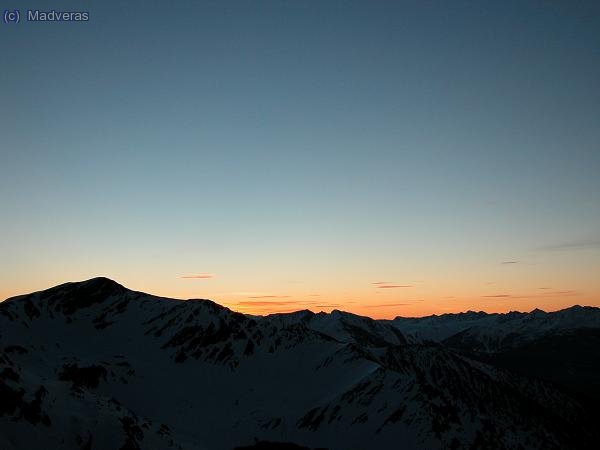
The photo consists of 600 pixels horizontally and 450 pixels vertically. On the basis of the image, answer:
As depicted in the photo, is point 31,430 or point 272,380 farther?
point 272,380


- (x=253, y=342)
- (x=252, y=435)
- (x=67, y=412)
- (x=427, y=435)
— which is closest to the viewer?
(x=67, y=412)

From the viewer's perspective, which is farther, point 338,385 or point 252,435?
point 338,385

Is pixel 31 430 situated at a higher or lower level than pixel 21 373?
lower

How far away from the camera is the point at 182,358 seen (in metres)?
186

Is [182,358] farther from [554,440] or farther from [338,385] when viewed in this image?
[554,440]

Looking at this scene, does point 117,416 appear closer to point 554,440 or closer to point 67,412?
point 67,412

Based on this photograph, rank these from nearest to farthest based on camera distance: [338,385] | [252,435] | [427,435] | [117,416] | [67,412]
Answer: [67,412] < [117,416] < [427,435] < [252,435] < [338,385]

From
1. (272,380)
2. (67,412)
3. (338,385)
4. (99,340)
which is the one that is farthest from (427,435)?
(99,340)

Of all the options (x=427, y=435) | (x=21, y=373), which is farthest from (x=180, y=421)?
(x=21, y=373)

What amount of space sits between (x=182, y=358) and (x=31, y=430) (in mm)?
124702

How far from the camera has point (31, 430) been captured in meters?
64.0

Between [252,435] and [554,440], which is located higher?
[252,435]

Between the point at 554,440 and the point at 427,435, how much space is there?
74.6 metres

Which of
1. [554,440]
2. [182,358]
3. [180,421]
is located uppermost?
[182,358]
